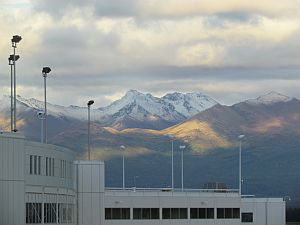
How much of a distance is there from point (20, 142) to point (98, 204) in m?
31.0

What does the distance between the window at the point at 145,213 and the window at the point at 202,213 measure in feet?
16.4

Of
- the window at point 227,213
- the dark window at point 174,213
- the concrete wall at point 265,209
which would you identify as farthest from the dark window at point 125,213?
the concrete wall at point 265,209

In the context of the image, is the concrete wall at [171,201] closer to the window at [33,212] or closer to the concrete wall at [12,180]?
the window at [33,212]

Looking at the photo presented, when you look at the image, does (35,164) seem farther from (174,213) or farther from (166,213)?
(174,213)

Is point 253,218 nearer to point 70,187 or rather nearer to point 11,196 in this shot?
point 70,187

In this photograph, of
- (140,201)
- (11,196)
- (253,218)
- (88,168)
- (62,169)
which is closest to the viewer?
(11,196)

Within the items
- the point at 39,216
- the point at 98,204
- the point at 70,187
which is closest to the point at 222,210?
the point at 98,204

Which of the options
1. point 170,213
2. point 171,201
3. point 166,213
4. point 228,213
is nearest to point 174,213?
point 170,213

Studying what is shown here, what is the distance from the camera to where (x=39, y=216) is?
305 feet

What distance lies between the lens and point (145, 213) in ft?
448

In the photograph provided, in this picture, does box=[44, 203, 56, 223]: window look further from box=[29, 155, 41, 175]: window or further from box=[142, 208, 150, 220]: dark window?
box=[142, 208, 150, 220]: dark window

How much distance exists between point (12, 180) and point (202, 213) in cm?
5611

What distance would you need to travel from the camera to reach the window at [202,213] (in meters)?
140

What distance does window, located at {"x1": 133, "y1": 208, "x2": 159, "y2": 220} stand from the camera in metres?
136
